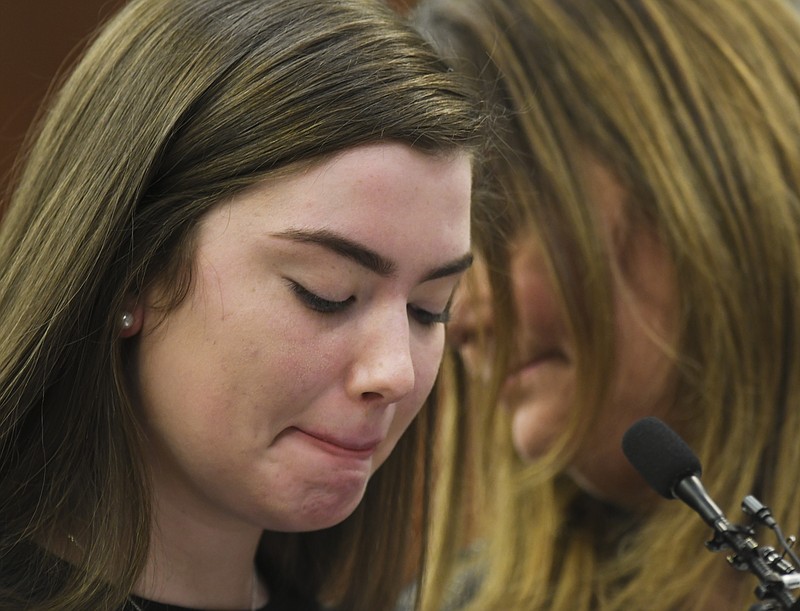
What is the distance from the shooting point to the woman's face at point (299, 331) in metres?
1.14

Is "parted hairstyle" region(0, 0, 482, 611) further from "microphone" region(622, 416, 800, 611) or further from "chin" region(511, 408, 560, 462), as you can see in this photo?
"chin" region(511, 408, 560, 462)

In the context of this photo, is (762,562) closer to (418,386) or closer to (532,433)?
(418,386)

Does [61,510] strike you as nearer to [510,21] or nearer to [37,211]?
[37,211]

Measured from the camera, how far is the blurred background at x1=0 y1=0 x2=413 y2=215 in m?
1.82

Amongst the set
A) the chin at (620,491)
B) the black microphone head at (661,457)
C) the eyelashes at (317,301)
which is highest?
the eyelashes at (317,301)

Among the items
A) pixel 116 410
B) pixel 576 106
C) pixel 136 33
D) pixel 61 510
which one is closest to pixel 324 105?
pixel 136 33

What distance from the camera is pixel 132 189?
3.82 feet

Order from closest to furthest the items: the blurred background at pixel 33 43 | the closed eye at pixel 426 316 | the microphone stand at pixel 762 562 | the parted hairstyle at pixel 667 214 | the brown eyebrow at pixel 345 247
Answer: the microphone stand at pixel 762 562 → the brown eyebrow at pixel 345 247 → the closed eye at pixel 426 316 → the parted hairstyle at pixel 667 214 → the blurred background at pixel 33 43

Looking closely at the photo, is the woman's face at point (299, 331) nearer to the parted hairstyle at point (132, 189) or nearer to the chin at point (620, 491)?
the parted hairstyle at point (132, 189)

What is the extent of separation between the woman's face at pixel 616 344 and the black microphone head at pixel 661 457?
0.57 metres

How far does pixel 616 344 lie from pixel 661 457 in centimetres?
61

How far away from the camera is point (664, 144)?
5.71 feet

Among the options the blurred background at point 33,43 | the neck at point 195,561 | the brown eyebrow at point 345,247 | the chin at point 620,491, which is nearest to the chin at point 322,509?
the neck at point 195,561

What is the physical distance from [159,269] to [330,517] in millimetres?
310
